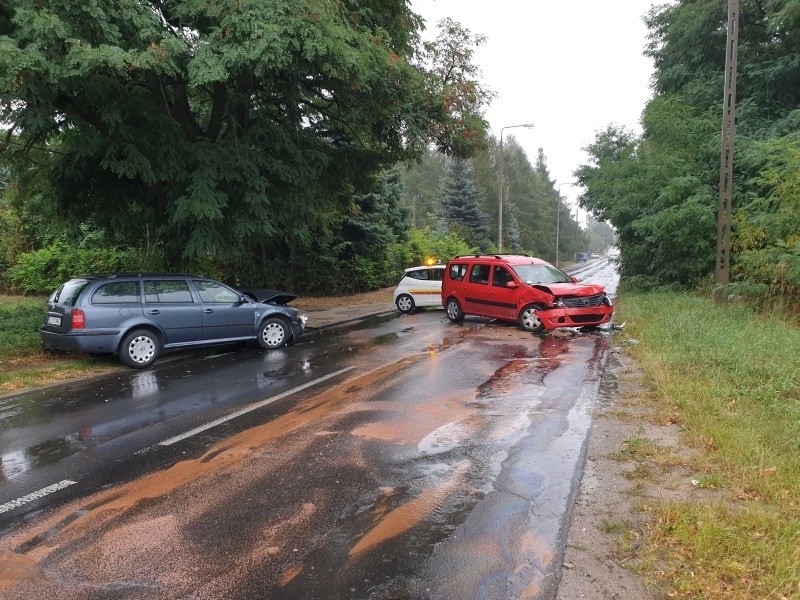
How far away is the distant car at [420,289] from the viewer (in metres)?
18.8

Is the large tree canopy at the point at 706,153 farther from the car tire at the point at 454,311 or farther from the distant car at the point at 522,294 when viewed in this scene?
the car tire at the point at 454,311

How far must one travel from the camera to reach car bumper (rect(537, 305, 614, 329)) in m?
12.8

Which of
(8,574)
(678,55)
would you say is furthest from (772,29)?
(8,574)

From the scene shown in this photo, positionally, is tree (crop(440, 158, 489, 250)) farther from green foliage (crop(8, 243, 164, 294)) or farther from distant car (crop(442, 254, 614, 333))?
distant car (crop(442, 254, 614, 333))

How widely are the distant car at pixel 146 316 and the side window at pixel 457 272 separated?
19.1 ft

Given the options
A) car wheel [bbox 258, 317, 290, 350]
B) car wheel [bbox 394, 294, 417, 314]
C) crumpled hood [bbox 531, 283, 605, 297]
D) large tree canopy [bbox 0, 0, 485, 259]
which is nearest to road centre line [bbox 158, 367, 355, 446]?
car wheel [bbox 258, 317, 290, 350]

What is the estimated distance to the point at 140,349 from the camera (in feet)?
32.5

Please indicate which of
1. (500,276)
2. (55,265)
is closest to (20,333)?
(500,276)

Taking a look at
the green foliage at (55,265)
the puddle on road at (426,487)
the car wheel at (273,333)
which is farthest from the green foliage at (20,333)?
the green foliage at (55,265)

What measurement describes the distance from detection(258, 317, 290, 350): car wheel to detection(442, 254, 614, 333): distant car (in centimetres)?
529

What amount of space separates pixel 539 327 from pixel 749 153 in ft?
30.0

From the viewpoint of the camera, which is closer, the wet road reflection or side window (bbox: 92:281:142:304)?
the wet road reflection

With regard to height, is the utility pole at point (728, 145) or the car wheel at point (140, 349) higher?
the utility pole at point (728, 145)

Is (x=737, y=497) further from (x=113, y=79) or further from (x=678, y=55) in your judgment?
(x=678, y=55)
